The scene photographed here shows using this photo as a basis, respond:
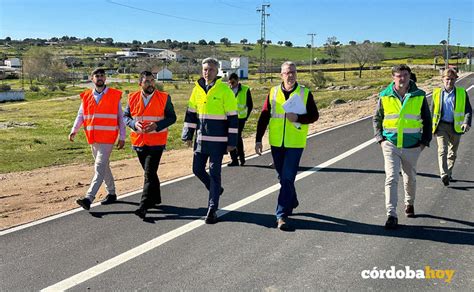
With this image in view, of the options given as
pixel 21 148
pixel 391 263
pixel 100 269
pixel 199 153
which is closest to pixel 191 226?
pixel 199 153

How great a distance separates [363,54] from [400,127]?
114 metres

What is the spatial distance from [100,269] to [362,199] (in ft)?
13.7

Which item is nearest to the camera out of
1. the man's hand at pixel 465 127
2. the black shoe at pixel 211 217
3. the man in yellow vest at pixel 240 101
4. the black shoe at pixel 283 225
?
the black shoe at pixel 283 225

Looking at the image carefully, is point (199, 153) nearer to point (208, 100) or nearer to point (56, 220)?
point (208, 100)

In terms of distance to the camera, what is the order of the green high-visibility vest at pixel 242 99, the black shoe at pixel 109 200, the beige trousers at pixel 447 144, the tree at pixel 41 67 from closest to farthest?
the black shoe at pixel 109 200
the beige trousers at pixel 447 144
the green high-visibility vest at pixel 242 99
the tree at pixel 41 67

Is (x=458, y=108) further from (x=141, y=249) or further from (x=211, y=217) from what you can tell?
(x=141, y=249)

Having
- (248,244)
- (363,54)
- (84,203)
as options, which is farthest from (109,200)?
(363,54)

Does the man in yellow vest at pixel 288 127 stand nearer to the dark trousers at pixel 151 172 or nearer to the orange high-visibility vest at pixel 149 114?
the orange high-visibility vest at pixel 149 114

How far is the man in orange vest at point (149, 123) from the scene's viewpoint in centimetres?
694

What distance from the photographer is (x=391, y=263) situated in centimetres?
508

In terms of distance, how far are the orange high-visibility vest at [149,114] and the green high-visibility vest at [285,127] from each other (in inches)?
65.9

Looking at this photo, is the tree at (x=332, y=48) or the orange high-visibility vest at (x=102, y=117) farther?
the tree at (x=332, y=48)
